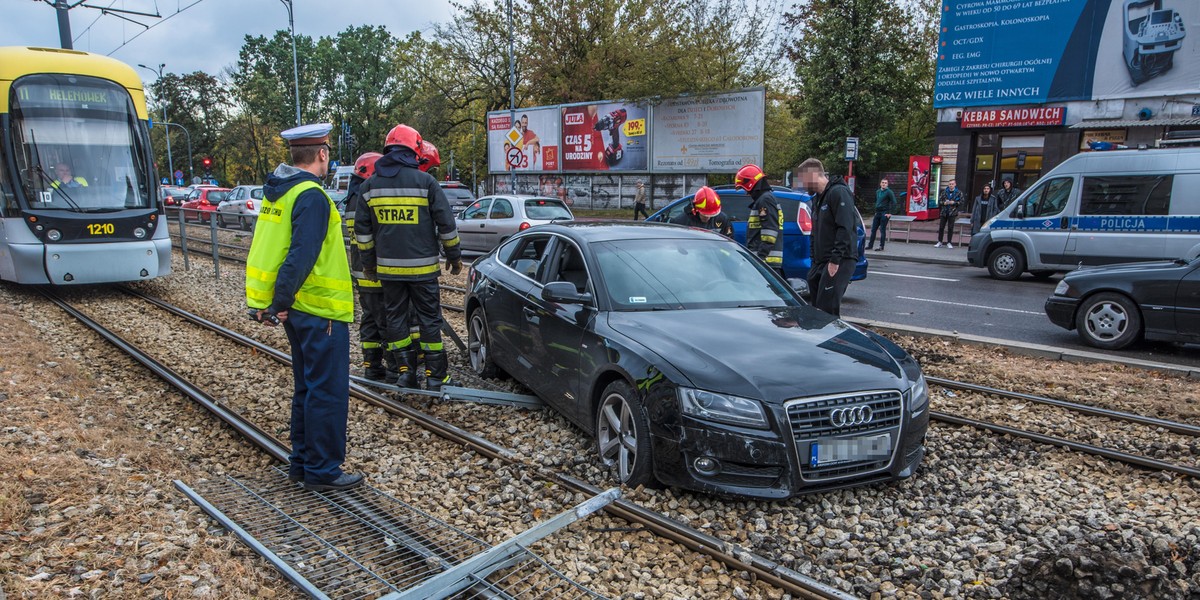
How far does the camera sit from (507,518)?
4105mm

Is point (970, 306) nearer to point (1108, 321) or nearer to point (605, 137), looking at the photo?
point (1108, 321)

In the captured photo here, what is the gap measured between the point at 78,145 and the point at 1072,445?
12231 millimetres

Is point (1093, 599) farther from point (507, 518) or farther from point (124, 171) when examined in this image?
point (124, 171)

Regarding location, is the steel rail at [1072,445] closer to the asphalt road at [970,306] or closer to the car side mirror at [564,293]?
the car side mirror at [564,293]

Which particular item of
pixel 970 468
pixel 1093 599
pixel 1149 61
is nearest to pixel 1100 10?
pixel 1149 61

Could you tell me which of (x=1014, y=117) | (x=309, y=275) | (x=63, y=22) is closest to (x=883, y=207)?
(x=1014, y=117)

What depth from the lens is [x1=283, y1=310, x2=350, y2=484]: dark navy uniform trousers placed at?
13.7 ft

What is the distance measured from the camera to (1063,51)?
23719 millimetres

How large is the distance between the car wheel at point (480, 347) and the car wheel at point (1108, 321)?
246 inches

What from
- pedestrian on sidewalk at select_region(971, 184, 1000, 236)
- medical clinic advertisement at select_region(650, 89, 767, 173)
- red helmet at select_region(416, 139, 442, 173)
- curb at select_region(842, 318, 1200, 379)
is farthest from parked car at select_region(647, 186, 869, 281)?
medical clinic advertisement at select_region(650, 89, 767, 173)

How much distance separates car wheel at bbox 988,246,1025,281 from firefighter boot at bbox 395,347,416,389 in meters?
12.6

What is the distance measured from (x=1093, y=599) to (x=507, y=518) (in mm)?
2673

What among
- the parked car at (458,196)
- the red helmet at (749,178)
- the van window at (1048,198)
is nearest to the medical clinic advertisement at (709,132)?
the parked car at (458,196)

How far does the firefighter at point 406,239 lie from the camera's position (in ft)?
19.8
